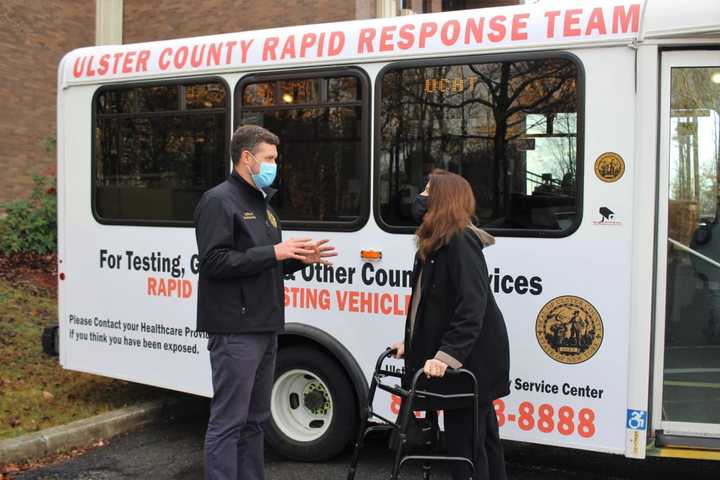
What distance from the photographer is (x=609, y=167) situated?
13.1 feet

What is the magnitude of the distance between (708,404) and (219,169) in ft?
11.0

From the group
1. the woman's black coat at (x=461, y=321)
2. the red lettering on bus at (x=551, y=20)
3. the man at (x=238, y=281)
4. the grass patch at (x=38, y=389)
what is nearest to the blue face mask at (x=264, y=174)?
the man at (x=238, y=281)

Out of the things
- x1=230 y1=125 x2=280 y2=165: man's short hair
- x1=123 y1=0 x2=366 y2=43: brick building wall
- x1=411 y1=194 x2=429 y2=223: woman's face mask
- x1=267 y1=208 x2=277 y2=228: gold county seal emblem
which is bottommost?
x1=267 y1=208 x2=277 y2=228: gold county seal emblem

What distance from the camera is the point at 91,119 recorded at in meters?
5.61

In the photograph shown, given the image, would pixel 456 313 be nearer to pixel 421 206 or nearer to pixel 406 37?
pixel 421 206

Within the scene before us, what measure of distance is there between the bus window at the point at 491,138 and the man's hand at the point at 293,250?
1.14 m

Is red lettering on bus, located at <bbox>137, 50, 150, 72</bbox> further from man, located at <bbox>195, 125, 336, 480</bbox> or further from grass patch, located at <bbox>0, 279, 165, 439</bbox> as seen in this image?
grass patch, located at <bbox>0, 279, 165, 439</bbox>

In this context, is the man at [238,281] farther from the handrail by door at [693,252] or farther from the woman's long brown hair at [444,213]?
the handrail by door at [693,252]

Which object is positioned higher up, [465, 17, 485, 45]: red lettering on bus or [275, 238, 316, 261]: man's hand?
[465, 17, 485, 45]: red lettering on bus

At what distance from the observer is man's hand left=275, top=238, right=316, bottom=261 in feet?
11.2

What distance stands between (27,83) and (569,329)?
41.3 feet

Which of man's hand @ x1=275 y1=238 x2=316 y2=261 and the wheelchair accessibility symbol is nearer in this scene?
man's hand @ x1=275 y1=238 x2=316 y2=261

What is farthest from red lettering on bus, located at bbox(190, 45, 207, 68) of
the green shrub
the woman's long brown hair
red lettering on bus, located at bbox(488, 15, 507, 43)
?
the green shrub

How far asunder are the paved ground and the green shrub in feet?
19.9
